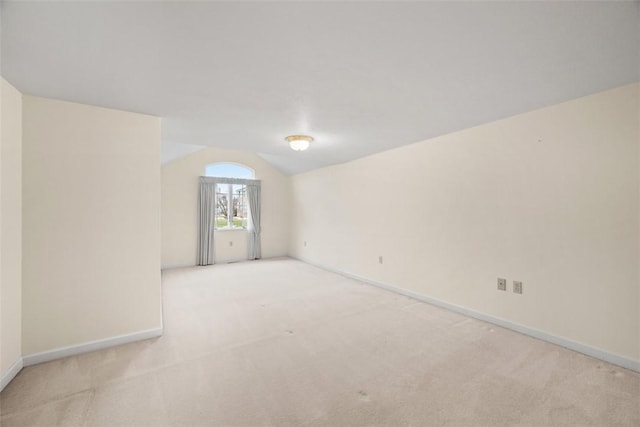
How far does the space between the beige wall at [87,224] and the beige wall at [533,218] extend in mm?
3115

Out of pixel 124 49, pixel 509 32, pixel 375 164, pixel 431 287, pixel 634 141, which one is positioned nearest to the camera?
pixel 509 32

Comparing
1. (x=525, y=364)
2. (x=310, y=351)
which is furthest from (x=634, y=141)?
(x=310, y=351)

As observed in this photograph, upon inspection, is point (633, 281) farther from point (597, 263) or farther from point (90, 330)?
point (90, 330)

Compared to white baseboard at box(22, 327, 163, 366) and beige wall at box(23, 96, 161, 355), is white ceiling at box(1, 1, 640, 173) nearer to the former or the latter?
beige wall at box(23, 96, 161, 355)

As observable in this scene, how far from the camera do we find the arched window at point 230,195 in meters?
6.43

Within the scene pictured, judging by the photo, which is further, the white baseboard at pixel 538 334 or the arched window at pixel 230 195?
the arched window at pixel 230 195

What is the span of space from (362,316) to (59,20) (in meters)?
3.29

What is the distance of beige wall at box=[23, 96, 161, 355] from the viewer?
2.19 metres

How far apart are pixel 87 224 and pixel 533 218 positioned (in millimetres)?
4055

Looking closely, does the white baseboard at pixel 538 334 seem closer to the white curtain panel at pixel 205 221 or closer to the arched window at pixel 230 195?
the white curtain panel at pixel 205 221

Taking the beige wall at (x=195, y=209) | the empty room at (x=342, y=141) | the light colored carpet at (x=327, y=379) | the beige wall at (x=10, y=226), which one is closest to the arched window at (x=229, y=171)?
the beige wall at (x=195, y=209)

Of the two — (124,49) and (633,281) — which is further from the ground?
(124,49)

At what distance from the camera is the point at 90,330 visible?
93.2 inches

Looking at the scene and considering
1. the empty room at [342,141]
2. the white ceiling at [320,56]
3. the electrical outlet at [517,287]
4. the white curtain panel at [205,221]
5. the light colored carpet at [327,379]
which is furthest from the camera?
the white curtain panel at [205,221]
